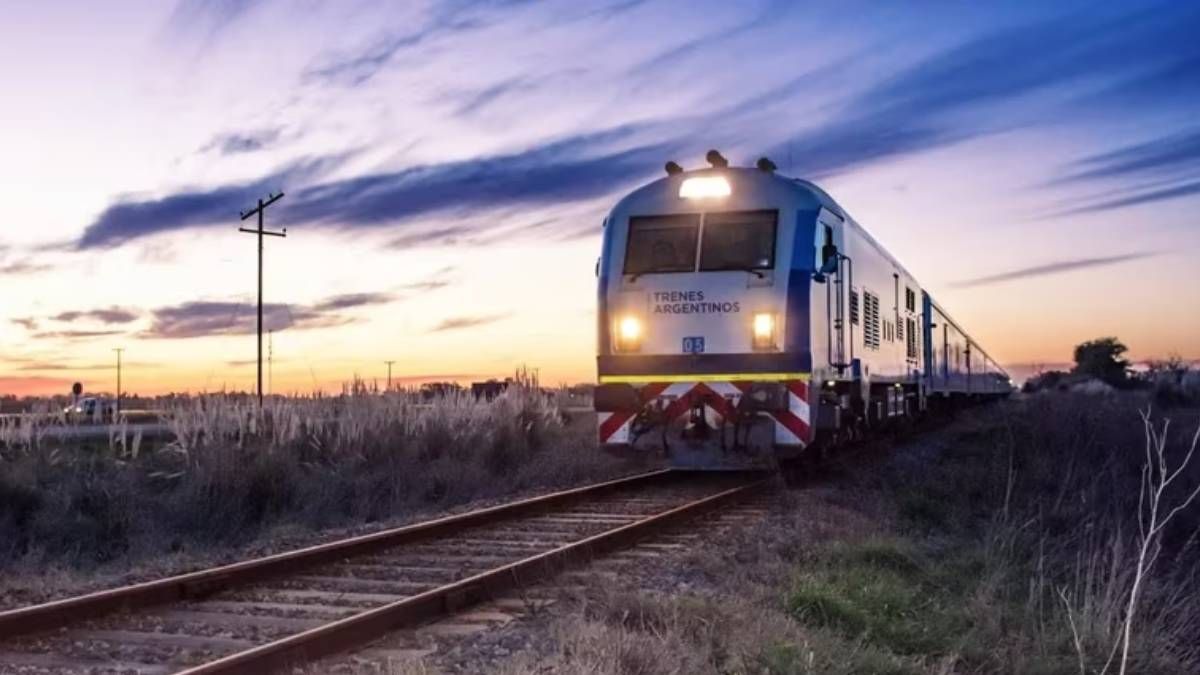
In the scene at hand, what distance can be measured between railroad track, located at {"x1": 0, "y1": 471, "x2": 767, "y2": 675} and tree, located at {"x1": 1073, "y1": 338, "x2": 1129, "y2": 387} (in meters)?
109

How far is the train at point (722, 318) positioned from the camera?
14422mm

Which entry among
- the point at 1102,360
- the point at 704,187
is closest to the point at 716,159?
the point at 704,187

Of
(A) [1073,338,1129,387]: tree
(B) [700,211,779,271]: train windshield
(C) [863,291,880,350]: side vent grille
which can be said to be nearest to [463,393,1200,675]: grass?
(C) [863,291,880,350]: side vent grille

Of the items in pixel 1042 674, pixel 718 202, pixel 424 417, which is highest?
pixel 718 202

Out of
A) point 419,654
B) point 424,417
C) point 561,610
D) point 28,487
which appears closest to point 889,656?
point 561,610

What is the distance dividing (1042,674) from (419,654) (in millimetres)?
3652

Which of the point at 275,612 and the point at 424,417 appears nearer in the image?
the point at 275,612

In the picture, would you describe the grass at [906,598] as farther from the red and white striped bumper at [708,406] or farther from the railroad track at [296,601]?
the railroad track at [296,601]

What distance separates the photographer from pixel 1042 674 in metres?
7.09

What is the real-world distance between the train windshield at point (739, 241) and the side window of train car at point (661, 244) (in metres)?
0.18

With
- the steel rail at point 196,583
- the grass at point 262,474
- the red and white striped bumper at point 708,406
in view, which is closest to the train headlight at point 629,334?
the red and white striped bumper at point 708,406

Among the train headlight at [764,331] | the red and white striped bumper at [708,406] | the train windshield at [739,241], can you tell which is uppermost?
the train windshield at [739,241]

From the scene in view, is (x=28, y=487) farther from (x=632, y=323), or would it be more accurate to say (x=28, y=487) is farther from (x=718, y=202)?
(x=718, y=202)

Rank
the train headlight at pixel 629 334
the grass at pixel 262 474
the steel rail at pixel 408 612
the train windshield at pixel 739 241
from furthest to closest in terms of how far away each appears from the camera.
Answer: the train headlight at pixel 629 334 → the train windshield at pixel 739 241 → the grass at pixel 262 474 → the steel rail at pixel 408 612
